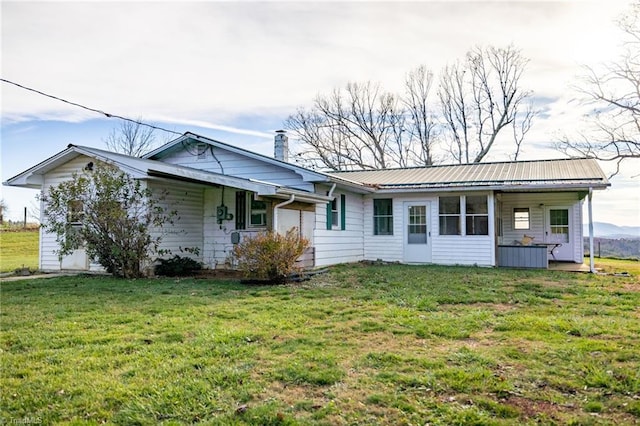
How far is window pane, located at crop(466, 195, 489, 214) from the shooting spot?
13430mm

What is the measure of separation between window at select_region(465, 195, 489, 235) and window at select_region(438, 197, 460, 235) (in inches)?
12.2

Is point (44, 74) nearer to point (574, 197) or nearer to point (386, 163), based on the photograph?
point (574, 197)

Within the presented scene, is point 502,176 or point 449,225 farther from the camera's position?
point 502,176

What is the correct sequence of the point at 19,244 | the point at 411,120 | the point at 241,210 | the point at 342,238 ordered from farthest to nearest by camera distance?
the point at 411,120
the point at 19,244
the point at 342,238
the point at 241,210

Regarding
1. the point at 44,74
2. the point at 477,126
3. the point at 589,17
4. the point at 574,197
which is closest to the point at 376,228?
the point at 574,197

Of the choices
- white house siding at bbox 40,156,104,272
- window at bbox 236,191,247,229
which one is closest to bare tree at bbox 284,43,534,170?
window at bbox 236,191,247,229

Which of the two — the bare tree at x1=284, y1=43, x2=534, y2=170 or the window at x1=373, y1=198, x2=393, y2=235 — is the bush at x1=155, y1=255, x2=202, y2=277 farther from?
the bare tree at x1=284, y1=43, x2=534, y2=170

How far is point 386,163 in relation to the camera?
2970 centimetres

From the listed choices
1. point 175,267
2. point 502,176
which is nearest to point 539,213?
point 502,176

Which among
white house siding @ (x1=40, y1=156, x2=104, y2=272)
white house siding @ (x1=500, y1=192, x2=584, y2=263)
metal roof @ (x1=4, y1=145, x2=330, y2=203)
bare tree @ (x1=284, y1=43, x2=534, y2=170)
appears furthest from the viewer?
bare tree @ (x1=284, y1=43, x2=534, y2=170)

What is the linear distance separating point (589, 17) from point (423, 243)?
25.0 ft

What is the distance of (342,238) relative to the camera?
541 inches

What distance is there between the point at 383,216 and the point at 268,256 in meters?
6.64

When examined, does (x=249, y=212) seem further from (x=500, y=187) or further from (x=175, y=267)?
(x=500, y=187)
